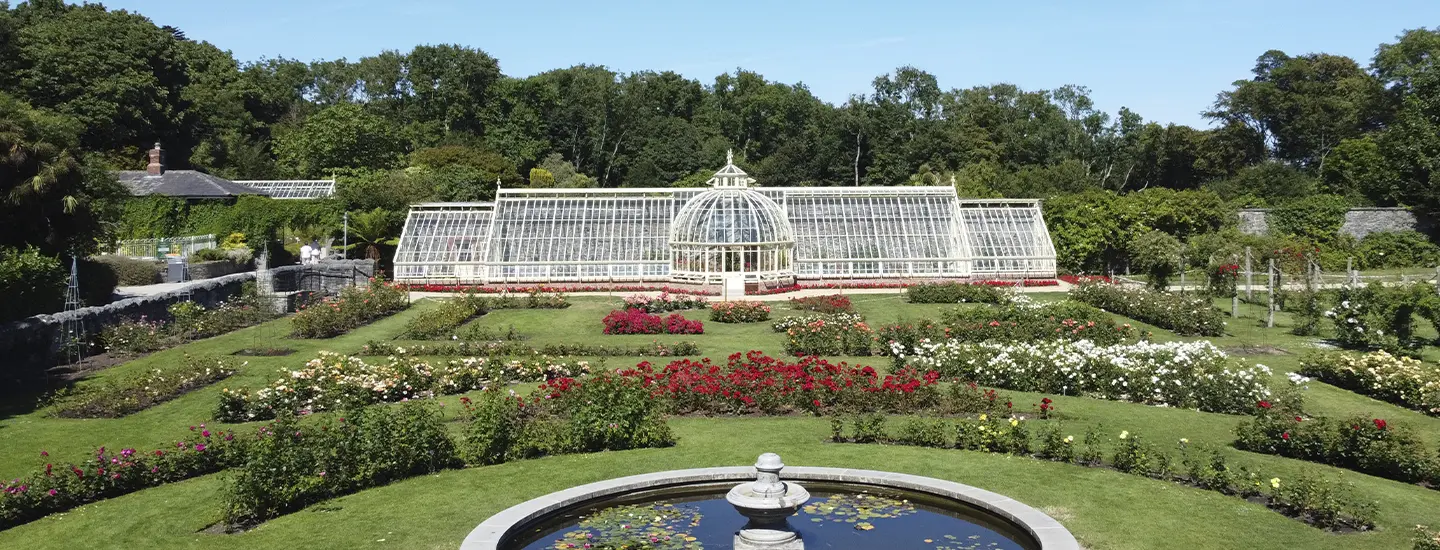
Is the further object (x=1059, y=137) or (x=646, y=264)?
(x=1059, y=137)

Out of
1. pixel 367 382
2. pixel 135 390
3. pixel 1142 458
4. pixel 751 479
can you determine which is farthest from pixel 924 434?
pixel 135 390

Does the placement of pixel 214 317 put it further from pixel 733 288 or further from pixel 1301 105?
pixel 1301 105

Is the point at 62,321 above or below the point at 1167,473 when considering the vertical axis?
above

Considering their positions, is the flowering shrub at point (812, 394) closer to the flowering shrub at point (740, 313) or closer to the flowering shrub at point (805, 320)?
the flowering shrub at point (805, 320)

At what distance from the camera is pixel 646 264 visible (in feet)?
127

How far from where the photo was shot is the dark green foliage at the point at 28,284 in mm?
20562

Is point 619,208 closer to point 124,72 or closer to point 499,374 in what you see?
point 499,374

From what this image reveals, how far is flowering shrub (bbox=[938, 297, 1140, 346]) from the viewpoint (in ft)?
75.1

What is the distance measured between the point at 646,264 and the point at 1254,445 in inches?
1037

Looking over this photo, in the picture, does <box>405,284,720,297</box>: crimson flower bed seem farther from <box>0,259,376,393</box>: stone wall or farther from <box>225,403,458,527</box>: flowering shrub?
<box>225,403,458,527</box>: flowering shrub

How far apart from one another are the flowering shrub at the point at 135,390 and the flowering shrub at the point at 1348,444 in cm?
1603

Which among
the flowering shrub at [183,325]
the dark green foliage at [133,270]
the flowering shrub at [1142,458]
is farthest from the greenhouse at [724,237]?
the flowering shrub at [1142,458]

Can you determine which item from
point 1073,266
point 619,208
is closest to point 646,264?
point 619,208

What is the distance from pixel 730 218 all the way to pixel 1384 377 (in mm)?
22147
